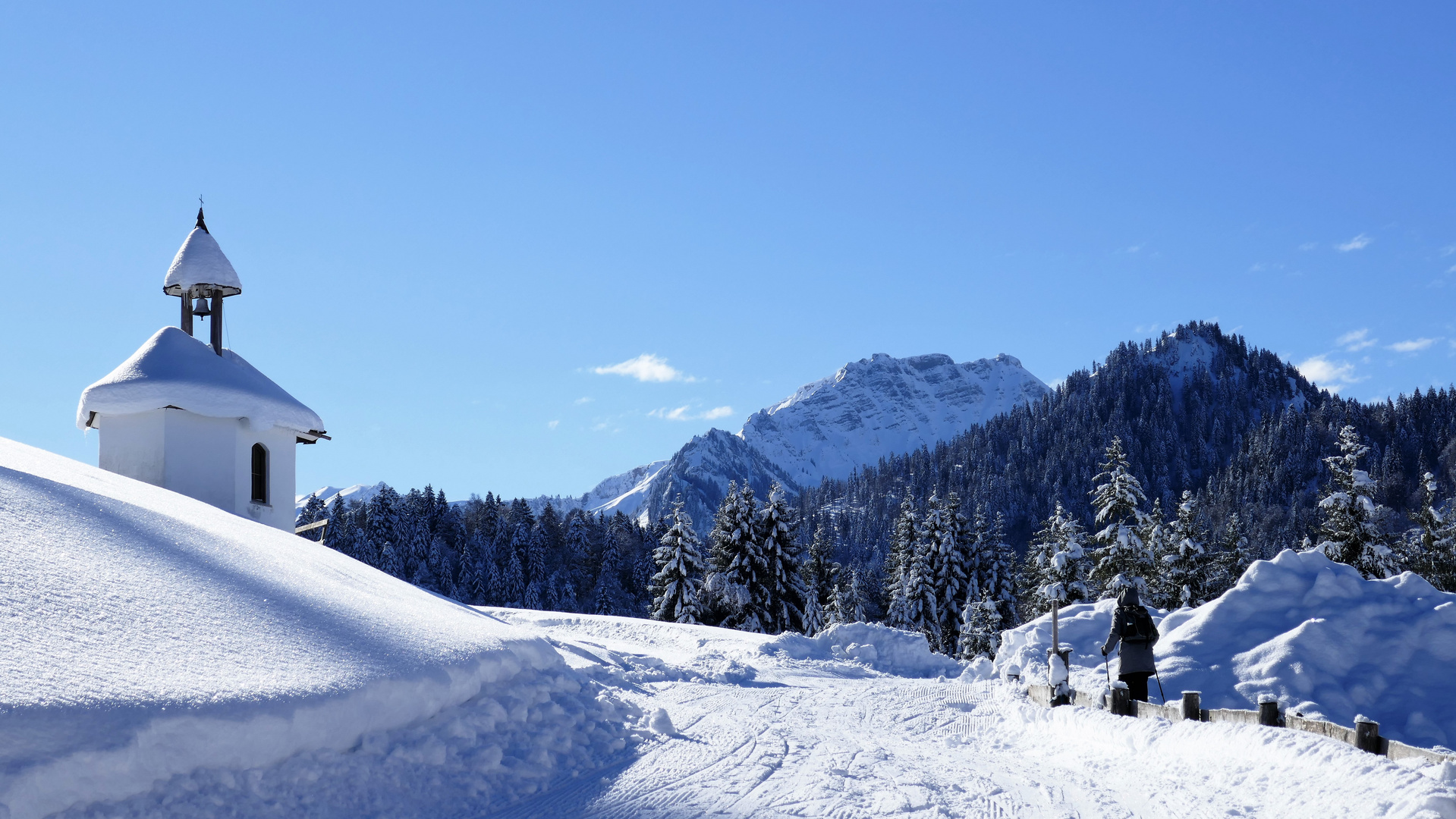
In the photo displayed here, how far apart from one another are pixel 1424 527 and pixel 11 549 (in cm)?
4394

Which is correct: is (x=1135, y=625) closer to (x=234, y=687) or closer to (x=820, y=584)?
(x=234, y=687)

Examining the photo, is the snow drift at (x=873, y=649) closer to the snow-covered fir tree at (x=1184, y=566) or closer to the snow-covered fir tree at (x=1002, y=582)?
the snow-covered fir tree at (x=1184, y=566)

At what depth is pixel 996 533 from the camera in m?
51.1

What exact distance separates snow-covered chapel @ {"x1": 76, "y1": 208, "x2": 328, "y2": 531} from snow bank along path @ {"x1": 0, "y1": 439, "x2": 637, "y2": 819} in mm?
12187

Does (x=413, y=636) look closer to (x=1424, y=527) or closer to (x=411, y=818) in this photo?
(x=411, y=818)

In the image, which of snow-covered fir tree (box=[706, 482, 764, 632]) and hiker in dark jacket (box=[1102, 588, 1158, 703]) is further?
snow-covered fir tree (box=[706, 482, 764, 632])

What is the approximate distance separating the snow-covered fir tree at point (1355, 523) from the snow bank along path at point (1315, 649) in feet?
58.5

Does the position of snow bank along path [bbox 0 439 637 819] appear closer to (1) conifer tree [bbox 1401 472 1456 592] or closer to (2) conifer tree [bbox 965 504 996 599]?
(1) conifer tree [bbox 1401 472 1456 592]

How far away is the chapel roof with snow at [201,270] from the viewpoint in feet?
83.1

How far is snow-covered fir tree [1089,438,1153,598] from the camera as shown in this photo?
33312 mm

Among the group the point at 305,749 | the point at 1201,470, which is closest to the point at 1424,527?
the point at 305,749

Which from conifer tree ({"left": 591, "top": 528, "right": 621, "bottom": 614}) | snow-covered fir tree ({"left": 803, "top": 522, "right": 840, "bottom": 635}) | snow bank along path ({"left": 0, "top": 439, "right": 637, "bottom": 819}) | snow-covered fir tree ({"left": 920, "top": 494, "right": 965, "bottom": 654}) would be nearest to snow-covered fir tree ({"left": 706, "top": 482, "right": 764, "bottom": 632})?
snow-covered fir tree ({"left": 803, "top": 522, "right": 840, "bottom": 635})

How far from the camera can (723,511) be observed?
40.2 metres

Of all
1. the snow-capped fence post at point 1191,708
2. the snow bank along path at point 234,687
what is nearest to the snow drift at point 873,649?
the snow bank along path at point 234,687
